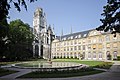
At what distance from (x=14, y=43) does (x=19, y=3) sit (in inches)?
1692

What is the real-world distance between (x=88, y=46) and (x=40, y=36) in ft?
122

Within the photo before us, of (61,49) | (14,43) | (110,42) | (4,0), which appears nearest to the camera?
(4,0)

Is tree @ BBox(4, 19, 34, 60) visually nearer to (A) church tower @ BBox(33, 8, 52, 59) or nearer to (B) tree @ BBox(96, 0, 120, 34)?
(A) church tower @ BBox(33, 8, 52, 59)

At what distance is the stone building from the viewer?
6003 centimetres

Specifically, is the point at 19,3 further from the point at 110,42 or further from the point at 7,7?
the point at 110,42

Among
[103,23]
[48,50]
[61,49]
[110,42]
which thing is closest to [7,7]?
[103,23]

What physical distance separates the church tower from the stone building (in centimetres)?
603

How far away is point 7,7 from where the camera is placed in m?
12.7

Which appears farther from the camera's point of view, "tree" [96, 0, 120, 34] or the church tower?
the church tower

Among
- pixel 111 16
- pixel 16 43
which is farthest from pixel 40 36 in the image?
pixel 111 16

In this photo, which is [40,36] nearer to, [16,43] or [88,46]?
[88,46]

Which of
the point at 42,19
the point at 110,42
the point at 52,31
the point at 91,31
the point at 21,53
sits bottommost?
the point at 21,53

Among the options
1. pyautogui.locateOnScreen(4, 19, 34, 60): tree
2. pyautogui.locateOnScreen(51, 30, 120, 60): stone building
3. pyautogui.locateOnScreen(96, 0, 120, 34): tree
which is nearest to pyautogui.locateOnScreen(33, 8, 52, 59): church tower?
pyautogui.locateOnScreen(51, 30, 120, 60): stone building

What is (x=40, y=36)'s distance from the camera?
323 feet
